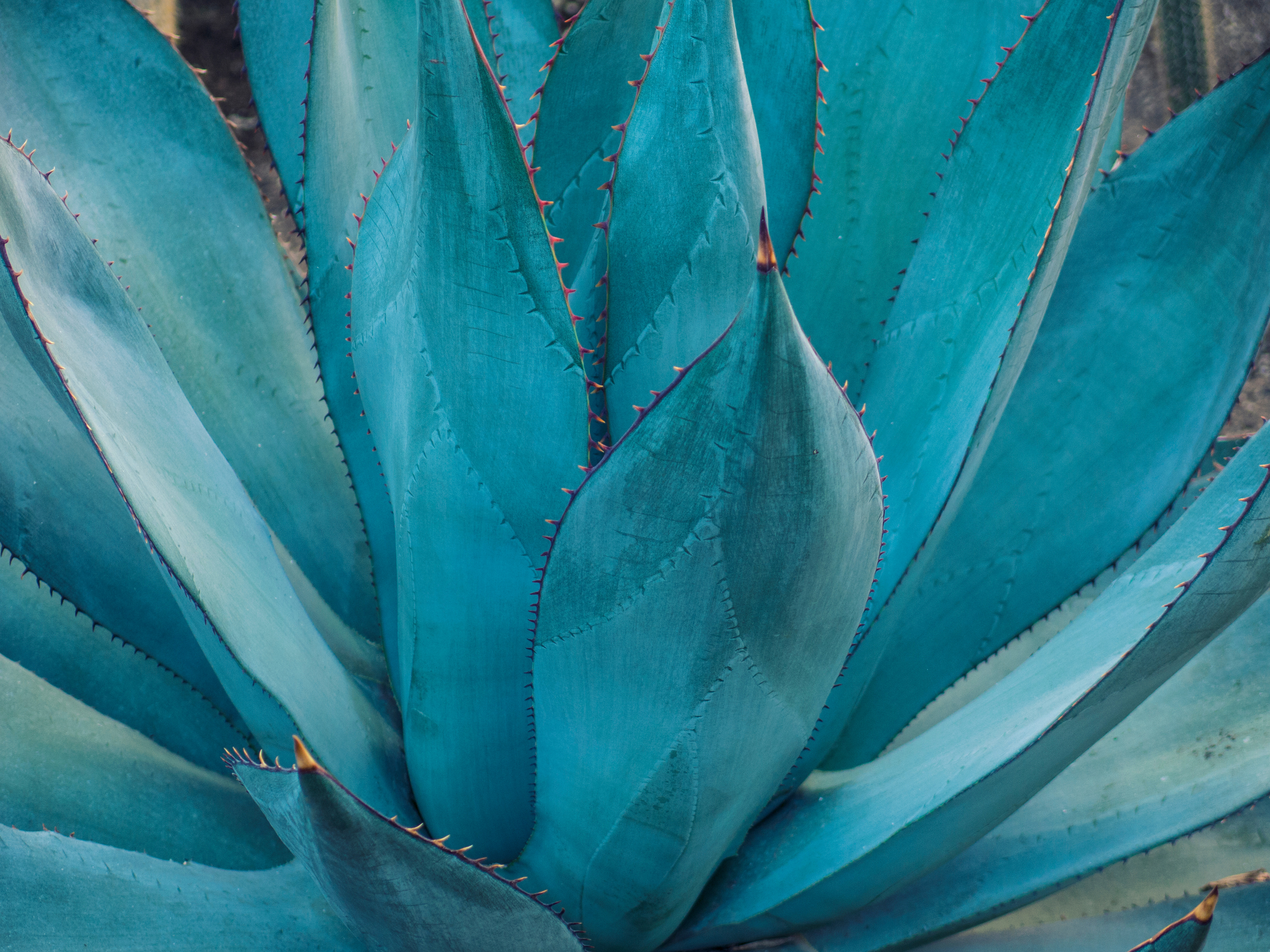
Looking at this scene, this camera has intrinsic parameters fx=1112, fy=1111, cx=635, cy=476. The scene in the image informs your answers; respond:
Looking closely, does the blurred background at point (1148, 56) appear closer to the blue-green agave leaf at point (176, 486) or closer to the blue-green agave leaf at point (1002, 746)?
the blue-green agave leaf at point (176, 486)

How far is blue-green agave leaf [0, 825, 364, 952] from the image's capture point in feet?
2.68

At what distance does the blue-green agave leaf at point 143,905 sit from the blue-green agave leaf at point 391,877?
0.14 m

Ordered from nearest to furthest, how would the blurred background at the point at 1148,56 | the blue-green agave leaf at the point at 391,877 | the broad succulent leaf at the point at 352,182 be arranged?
1. the blue-green agave leaf at the point at 391,877
2. the broad succulent leaf at the point at 352,182
3. the blurred background at the point at 1148,56

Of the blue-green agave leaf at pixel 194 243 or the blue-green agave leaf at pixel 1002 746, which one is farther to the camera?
the blue-green agave leaf at pixel 194 243

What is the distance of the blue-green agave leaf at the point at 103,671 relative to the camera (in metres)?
1.03

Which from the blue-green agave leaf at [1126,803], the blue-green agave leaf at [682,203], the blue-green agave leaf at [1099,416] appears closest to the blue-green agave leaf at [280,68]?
the blue-green agave leaf at [682,203]

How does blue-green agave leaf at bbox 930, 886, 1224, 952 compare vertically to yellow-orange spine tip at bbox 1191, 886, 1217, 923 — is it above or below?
below

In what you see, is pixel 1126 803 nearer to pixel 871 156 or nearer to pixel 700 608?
pixel 700 608

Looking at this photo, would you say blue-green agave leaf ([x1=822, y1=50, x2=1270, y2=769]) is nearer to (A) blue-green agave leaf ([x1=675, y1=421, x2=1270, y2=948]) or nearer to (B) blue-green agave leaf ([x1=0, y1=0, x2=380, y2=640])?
(A) blue-green agave leaf ([x1=675, y1=421, x2=1270, y2=948])

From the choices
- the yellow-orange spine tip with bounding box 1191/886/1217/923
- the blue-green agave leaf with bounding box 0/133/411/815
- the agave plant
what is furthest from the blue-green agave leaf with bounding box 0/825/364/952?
the yellow-orange spine tip with bounding box 1191/886/1217/923

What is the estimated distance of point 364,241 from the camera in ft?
2.81

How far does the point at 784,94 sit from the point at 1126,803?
691mm

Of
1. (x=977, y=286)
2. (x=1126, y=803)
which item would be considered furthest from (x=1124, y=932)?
(x=977, y=286)

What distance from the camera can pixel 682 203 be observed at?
854 mm
